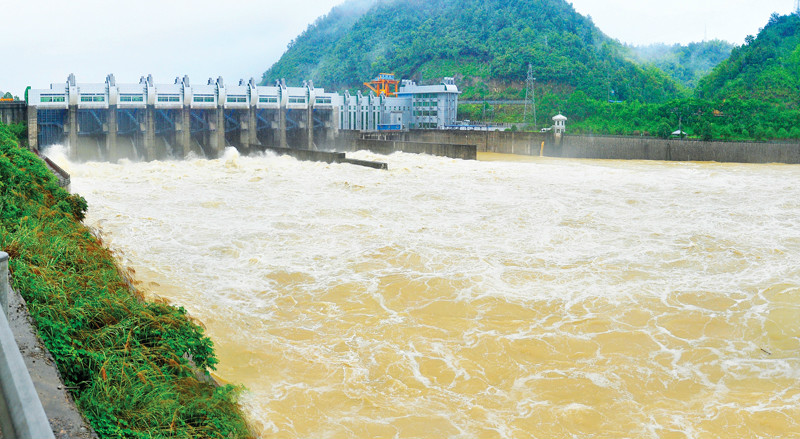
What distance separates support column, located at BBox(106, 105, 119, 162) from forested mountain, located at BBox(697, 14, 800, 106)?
141ft

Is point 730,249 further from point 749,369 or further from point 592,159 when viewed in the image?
point 592,159

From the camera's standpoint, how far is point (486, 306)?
33.7ft

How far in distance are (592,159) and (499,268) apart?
3079 centimetres

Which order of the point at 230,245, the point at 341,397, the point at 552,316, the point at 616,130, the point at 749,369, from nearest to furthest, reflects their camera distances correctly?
1. the point at 341,397
2. the point at 749,369
3. the point at 552,316
4. the point at 230,245
5. the point at 616,130

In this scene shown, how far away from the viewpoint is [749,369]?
26.7ft

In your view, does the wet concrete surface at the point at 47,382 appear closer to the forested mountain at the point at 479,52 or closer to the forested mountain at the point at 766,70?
the forested mountain at the point at 766,70

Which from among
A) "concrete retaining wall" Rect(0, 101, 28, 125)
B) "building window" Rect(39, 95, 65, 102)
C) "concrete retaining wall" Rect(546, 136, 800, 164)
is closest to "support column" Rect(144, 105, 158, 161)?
"building window" Rect(39, 95, 65, 102)

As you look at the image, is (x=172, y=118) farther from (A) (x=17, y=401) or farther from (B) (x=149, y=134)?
(A) (x=17, y=401)

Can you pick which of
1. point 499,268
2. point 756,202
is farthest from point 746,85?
point 499,268

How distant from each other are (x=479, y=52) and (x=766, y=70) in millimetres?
38459

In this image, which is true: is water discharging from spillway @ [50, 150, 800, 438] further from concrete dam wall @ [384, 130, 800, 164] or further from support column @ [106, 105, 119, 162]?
concrete dam wall @ [384, 130, 800, 164]

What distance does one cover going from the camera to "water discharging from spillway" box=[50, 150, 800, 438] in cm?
698

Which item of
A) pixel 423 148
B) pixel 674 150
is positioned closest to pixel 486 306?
pixel 423 148

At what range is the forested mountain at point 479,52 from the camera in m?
75.6
